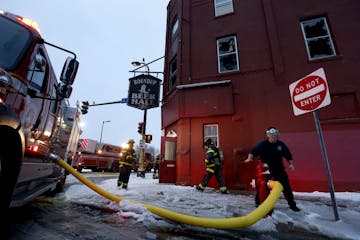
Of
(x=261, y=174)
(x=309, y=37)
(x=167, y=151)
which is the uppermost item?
(x=309, y=37)

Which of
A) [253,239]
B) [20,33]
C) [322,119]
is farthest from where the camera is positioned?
[322,119]

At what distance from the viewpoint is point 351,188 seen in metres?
6.57

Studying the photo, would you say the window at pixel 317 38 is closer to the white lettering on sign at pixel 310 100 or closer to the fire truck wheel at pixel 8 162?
the white lettering on sign at pixel 310 100

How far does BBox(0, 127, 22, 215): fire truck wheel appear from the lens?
83.4 inches

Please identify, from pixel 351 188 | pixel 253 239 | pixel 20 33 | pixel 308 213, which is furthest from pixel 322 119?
pixel 20 33

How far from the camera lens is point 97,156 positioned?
18.4 meters

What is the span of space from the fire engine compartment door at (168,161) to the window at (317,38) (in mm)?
7432

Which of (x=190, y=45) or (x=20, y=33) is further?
(x=190, y=45)

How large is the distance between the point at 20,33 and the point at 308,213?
6153mm

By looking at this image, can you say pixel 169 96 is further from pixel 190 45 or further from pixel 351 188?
pixel 351 188

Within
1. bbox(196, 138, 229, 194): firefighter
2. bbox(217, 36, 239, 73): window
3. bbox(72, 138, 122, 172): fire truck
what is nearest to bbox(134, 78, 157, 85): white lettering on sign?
bbox(217, 36, 239, 73): window

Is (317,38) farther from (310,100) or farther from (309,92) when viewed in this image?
(310,100)

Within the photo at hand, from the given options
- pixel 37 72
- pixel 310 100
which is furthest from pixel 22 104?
pixel 310 100

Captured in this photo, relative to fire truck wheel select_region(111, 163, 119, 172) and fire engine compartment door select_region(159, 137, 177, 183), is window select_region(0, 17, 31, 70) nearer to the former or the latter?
fire engine compartment door select_region(159, 137, 177, 183)
